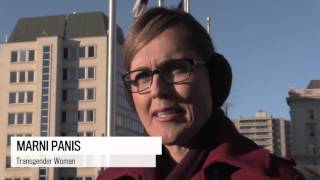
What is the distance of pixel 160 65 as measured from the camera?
1407 mm

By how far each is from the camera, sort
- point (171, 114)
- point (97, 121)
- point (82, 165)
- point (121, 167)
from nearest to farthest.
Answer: point (171, 114), point (121, 167), point (82, 165), point (97, 121)

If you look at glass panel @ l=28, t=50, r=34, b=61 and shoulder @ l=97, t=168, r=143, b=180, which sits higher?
shoulder @ l=97, t=168, r=143, b=180

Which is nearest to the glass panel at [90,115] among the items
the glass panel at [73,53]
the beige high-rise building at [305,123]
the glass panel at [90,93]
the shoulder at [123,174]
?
the glass panel at [90,93]

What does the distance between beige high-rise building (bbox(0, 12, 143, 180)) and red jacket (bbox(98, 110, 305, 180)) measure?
65.7 meters

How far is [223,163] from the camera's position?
52.2 inches

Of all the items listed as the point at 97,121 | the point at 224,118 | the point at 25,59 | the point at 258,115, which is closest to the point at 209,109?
the point at 224,118

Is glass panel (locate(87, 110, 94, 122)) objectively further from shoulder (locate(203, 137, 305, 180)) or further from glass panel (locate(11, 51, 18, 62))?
shoulder (locate(203, 137, 305, 180))

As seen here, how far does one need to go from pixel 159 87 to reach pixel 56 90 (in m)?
68.9

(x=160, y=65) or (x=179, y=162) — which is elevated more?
(x=160, y=65)

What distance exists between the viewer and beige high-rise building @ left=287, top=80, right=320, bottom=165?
10179 cm

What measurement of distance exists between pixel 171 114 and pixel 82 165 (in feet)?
2.05

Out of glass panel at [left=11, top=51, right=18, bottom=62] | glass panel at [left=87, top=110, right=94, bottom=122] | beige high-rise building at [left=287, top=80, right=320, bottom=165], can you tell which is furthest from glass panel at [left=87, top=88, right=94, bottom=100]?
beige high-rise building at [left=287, top=80, right=320, bottom=165]

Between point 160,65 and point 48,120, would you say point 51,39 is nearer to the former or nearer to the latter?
point 48,120

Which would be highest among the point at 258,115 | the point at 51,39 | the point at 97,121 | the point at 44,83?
the point at 51,39
